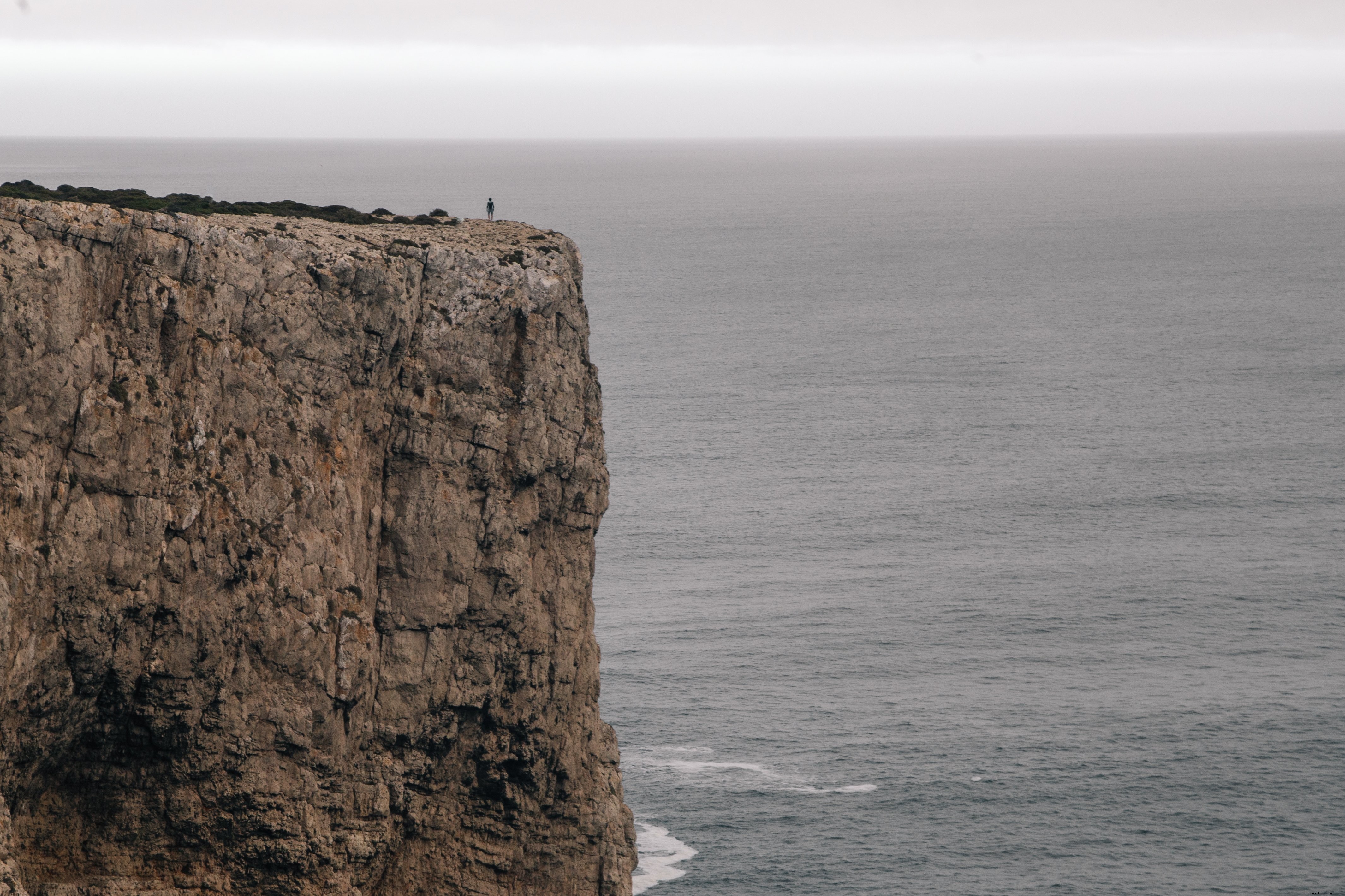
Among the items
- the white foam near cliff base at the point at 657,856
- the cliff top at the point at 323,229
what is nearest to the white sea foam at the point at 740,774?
the white foam near cliff base at the point at 657,856

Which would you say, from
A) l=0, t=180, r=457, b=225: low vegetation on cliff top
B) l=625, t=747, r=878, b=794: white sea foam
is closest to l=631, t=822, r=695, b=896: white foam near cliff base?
l=625, t=747, r=878, b=794: white sea foam

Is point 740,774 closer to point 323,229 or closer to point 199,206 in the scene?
point 199,206

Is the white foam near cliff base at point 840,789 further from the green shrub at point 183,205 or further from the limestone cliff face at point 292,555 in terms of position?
the green shrub at point 183,205

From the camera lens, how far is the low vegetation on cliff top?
42781 millimetres

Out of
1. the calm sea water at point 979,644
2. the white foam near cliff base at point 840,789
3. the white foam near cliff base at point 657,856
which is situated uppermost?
the calm sea water at point 979,644

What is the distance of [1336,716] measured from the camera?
93750mm

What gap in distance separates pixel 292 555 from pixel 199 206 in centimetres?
1271

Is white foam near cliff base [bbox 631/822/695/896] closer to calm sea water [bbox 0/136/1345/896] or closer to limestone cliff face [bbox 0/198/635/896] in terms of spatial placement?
calm sea water [bbox 0/136/1345/896]

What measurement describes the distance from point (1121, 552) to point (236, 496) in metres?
98.1

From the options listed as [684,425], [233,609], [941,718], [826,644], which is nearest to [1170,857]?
[941,718]

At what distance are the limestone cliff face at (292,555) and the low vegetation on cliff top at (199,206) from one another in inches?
107

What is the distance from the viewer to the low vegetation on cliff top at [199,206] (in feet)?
140

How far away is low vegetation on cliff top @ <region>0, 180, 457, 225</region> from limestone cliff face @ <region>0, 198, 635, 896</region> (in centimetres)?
273

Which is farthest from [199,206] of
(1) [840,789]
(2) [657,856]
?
(1) [840,789]
